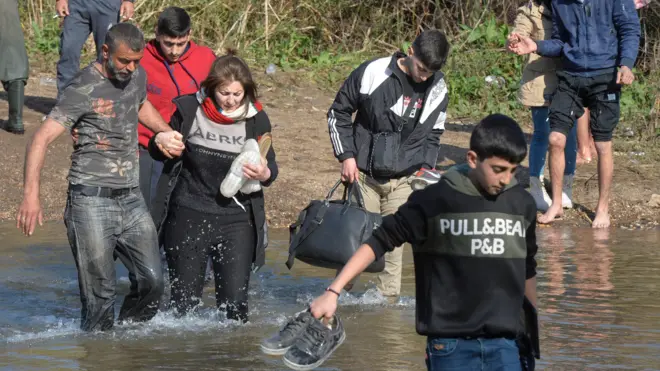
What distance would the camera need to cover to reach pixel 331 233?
21.1 feet

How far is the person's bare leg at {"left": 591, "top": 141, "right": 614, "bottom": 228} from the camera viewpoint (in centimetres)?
942

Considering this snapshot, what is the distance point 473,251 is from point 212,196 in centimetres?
234

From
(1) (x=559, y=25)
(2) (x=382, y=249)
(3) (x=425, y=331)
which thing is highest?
→ (1) (x=559, y=25)

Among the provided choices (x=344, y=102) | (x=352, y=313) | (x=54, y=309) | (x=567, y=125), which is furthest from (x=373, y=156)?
(x=567, y=125)

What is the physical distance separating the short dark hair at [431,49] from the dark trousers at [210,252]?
128cm

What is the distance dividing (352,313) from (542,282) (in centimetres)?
152

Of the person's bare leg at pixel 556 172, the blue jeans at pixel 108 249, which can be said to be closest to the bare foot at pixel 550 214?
the person's bare leg at pixel 556 172

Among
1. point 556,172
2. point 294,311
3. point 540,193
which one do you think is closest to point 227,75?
point 294,311

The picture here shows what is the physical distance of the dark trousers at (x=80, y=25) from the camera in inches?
402

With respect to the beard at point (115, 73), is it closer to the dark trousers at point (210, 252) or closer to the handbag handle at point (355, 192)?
the dark trousers at point (210, 252)

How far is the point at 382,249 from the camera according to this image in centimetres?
409

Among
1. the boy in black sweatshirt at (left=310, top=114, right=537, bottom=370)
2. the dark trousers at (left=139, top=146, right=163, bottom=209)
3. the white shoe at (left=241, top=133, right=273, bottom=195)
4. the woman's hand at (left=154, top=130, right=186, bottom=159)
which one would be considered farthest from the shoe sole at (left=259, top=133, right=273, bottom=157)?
the boy in black sweatshirt at (left=310, top=114, right=537, bottom=370)

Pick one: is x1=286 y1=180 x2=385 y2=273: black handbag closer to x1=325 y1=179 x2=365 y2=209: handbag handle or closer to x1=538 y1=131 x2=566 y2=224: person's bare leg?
x1=325 y1=179 x2=365 y2=209: handbag handle

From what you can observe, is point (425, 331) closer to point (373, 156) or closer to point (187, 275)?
point (187, 275)
